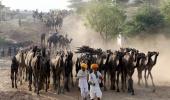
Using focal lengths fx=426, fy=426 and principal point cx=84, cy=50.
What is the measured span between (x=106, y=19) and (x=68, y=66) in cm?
2073

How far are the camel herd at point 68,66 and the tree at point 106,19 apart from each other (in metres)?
18.0

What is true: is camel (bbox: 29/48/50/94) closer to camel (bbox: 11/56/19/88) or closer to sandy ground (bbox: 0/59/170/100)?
sandy ground (bbox: 0/59/170/100)

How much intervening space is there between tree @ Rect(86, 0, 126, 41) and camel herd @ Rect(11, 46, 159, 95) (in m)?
18.0

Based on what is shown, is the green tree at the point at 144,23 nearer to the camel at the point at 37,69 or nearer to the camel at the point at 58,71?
the camel at the point at 58,71

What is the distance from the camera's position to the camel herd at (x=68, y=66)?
776 inches

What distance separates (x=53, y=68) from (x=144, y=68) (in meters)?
5.11

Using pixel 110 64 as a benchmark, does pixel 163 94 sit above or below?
below

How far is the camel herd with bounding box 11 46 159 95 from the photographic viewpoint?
64.6ft

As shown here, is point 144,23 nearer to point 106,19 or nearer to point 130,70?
point 106,19

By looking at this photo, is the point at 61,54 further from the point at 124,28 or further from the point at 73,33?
the point at 73,33

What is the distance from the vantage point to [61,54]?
67.0 feet

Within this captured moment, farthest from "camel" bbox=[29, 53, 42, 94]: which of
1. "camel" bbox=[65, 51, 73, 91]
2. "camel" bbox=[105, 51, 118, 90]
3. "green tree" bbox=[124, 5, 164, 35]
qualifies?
"green tree" bbox=[124, 5, 164, 35]

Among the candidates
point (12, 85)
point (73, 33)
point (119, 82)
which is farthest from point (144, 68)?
point (73, 33)

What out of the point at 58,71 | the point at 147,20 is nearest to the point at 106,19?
the point at 147,20
